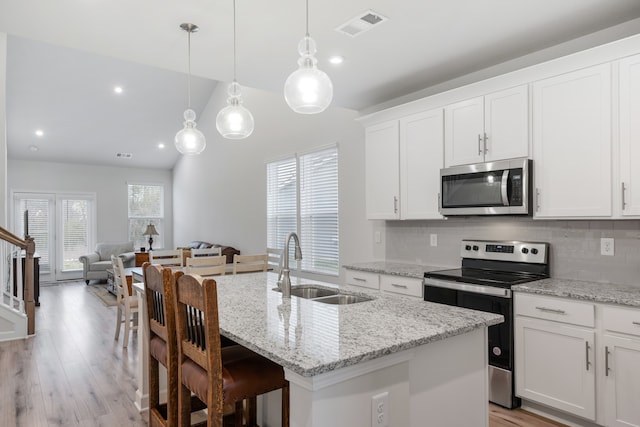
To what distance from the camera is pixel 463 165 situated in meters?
3.32

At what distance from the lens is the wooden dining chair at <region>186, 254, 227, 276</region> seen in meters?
4.12

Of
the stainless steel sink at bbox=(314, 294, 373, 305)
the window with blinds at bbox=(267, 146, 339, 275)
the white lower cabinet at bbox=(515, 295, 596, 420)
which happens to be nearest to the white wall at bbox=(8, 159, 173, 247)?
the window with blinds at bbox=(267, 146, 339, 275)

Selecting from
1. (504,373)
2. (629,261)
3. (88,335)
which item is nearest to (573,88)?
(629,261)

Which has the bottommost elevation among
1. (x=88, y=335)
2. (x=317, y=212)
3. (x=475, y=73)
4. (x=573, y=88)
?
(x=88, y=335)

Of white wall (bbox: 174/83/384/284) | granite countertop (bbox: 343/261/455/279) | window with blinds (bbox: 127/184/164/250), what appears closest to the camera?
granite countertop (bbox: 343/261/455/279)

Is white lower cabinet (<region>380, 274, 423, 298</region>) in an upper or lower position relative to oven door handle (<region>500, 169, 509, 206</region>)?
lower

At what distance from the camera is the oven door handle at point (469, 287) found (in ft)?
9.12

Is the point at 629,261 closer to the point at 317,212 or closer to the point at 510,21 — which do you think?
the point at 510,21

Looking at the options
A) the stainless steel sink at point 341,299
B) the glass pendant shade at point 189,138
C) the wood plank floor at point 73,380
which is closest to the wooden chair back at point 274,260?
the wood plank floor at point 73,380

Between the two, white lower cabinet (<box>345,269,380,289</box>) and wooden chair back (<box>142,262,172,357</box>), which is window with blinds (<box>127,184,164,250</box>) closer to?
white lower cabinet (<box>345,269,380,289</box>)

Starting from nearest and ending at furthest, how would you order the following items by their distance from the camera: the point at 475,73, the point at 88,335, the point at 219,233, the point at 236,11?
the point at 236,11, the point at 475,73, the point at 88,335, the point at 219,233

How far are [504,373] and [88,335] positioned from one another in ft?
14.4

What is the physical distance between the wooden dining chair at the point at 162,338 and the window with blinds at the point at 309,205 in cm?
309

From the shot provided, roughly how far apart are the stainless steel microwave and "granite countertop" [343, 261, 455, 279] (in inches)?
22.1
